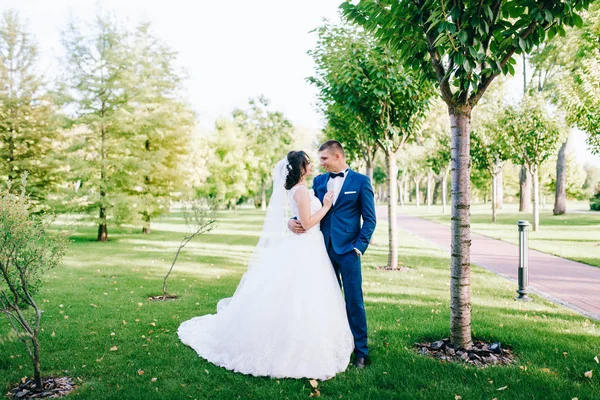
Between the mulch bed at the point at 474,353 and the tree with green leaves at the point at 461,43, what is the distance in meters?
0.14

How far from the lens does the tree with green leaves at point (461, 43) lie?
4.40 m

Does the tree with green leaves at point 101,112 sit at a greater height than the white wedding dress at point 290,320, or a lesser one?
greater

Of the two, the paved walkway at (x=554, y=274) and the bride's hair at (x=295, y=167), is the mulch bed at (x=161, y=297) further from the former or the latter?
the paved walkway at (x=554, y=274)

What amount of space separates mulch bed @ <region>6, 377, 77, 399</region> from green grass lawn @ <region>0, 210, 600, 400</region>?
0.51 ft

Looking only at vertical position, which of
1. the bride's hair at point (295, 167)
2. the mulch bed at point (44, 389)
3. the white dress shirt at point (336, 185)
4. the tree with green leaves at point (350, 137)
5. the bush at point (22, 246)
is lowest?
the mulch bed at point (44, 389)

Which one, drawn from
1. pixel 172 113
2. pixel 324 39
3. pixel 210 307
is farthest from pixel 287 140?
pixel 210 307

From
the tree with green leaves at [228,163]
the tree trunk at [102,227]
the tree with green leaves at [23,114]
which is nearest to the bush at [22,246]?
the tree trunk at [102,227]

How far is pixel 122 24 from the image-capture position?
20344mm

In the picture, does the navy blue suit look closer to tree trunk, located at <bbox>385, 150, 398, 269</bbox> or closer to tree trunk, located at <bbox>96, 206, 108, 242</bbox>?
tree trunk, located at <bbox>385, 150, 398, 269</bbox>

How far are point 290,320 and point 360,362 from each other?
0.92m

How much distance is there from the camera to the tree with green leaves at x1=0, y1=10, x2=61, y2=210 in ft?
67.8

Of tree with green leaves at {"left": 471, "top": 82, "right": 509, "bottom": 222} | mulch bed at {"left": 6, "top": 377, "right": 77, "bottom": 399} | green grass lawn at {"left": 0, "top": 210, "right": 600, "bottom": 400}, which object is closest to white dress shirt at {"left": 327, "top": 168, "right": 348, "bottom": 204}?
green grass lawn at {"left": 0, "top": 210, "right": 600, "bottom": 400}

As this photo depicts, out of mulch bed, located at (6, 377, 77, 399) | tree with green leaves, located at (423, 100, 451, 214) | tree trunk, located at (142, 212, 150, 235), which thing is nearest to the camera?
mulch bed, located at (6, 377, 77, 399)

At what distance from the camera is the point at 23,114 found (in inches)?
828
